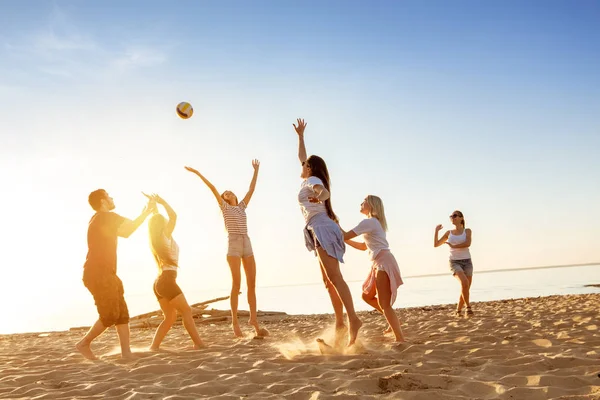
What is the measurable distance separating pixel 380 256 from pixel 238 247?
2593 mm

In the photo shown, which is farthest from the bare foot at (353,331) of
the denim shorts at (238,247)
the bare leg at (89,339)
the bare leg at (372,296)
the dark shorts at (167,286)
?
the bare leg at (89,339)

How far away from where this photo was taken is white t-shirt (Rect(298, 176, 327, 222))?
560cm

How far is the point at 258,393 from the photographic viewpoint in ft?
12.0

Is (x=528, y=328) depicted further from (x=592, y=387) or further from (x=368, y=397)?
(x=368, y=397)

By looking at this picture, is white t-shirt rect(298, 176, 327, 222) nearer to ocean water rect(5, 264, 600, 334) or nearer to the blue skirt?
the blue skirt

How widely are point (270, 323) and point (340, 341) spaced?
628cm

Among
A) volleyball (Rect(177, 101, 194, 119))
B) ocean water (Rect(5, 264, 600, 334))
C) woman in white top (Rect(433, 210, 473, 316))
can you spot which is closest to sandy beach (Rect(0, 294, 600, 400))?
woman in white top (Rect(433, 210, 473, 316))

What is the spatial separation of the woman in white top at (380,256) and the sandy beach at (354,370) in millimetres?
413

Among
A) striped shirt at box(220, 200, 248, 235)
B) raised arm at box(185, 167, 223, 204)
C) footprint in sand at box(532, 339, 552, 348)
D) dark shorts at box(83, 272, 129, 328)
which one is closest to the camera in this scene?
footprint in sand at box(532, 339, 552, 348)

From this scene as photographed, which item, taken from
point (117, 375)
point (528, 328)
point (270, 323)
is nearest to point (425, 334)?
point (528, 328)

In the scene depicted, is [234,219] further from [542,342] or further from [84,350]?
[542,342]

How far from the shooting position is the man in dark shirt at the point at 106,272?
5.78 meters

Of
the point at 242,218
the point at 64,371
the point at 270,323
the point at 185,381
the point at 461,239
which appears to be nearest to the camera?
the point at 185,381

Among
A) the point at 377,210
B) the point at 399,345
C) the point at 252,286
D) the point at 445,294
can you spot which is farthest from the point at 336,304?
the point at 445,294
